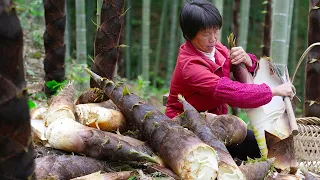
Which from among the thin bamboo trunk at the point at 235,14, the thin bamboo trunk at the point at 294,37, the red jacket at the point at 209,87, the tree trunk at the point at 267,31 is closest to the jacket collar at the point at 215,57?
the red jacket at the point at 209,87

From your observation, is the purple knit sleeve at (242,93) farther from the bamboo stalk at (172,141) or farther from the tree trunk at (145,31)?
the tree trunk at (145,31)

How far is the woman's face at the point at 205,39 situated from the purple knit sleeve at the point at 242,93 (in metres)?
0.26

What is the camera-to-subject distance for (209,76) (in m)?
2.62

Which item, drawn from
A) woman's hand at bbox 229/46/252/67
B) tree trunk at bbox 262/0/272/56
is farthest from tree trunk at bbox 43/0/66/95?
tree trunk at bbox 262/0/272/56

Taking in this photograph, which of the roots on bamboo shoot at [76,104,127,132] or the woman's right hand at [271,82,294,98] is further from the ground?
the woman's right hand at [271,82,294,98]

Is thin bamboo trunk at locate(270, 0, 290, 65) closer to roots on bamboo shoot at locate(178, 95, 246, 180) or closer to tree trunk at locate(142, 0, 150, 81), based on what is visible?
roots on bamboo shoot at locate(178, 95, 246, 180)

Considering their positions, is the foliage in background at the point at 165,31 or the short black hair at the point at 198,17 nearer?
the short black hair at the point at 198,17

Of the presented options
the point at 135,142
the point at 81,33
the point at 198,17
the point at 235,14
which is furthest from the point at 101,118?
the point at 235,14

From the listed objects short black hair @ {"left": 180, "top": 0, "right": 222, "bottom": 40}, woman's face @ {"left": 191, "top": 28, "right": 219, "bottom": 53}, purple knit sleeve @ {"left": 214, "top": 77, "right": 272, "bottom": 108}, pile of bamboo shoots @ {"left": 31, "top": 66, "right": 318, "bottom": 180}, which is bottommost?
pile of bamboo shoots @ {"left": 31, "top": 66, "right": 318, "bottom": 180}

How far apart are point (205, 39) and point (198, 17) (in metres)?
0.14

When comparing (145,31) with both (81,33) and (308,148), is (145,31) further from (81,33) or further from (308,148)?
(308,148)

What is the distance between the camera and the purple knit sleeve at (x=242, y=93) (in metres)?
2.54

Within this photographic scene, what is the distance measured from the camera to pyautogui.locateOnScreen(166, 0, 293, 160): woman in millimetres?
2561

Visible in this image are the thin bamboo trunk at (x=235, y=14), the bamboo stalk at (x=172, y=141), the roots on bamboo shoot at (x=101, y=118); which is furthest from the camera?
the thin bamboo trunk at (x=235, y=14)
